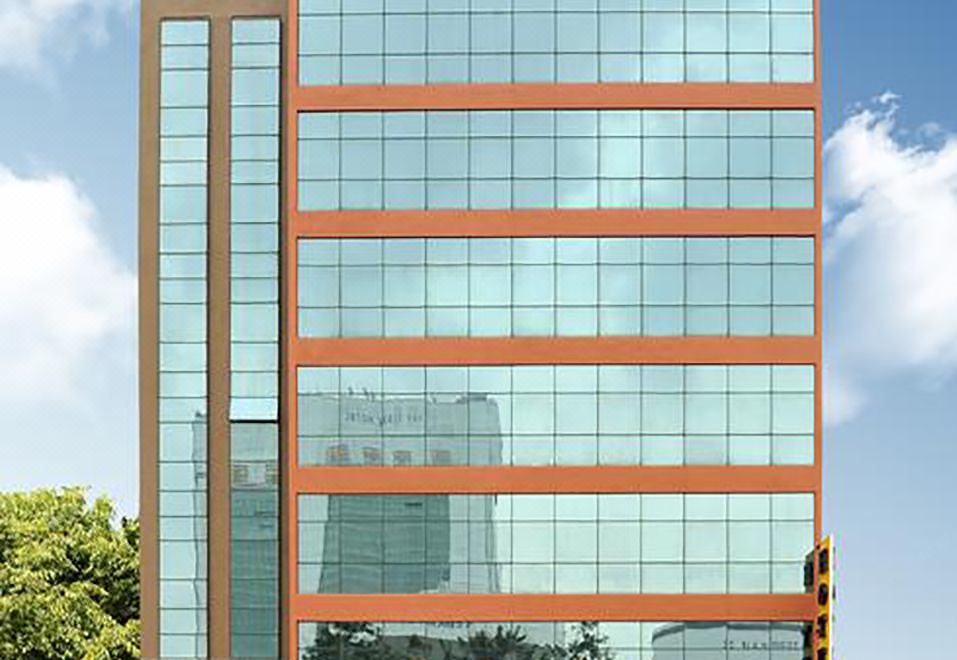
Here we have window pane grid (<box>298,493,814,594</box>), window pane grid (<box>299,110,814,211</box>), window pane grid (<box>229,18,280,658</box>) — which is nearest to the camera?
window pane grid (<box>298,493,814,594</box>)

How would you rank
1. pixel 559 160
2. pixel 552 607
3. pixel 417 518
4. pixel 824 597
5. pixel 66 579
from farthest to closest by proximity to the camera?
pixel 66 579
pixel 559 160
pixel 417 518
pixel 552 607
pixel 824 597

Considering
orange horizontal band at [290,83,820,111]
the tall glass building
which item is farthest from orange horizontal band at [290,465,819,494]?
orange horizontal band at [290,83,820,111]

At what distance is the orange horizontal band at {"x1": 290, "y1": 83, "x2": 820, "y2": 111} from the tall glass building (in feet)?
0.21

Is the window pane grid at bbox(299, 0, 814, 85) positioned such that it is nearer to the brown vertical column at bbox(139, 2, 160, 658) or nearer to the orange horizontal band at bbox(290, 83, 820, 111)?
the orange horizontal band at bbox(290, 83, 820, 111)

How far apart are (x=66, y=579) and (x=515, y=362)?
17955 mm

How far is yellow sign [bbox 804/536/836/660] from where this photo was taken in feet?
106

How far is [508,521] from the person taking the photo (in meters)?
34.6

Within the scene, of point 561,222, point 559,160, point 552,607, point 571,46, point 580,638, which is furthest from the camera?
point 571,46

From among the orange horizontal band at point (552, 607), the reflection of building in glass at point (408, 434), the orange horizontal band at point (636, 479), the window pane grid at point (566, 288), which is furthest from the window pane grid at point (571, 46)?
the orange horizontal band at point (552, 607)

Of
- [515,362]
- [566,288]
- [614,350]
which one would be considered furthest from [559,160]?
[515,362]

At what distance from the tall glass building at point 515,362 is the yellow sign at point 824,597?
1213mm

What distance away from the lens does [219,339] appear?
36.3 m

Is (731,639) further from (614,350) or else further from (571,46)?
(571,46)

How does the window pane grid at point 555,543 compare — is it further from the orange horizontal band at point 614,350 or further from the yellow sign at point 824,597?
the orange horizontal band at point 614,350
